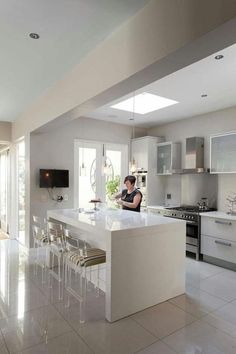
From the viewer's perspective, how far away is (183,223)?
10.0ft

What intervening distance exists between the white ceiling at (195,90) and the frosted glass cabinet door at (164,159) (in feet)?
2.06

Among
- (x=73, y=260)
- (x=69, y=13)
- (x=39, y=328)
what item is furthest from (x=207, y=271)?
(x=69, y=13)

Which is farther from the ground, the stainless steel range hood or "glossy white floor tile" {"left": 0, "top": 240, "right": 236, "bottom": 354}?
the stainless steel range hood

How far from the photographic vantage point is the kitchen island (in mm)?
2498

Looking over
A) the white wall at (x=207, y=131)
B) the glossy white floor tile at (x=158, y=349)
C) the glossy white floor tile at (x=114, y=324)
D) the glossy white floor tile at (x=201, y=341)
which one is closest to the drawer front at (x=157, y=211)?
the white wall at (x=207, y=131)

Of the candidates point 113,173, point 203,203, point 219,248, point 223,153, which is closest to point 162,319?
point 219,248

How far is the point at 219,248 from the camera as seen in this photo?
4.04 metres

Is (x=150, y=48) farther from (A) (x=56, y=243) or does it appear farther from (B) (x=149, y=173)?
(B) (x=149, y=173)

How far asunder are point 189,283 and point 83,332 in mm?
1731

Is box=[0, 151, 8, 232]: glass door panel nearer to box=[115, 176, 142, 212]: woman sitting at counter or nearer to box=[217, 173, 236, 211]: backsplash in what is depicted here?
box=[115, 176, 142, 212]: woman sitting at counter

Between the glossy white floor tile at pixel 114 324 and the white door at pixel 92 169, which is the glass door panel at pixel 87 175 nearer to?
the white door at pixel 92 169

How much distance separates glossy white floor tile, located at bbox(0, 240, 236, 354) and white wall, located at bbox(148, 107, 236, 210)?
6.14ft

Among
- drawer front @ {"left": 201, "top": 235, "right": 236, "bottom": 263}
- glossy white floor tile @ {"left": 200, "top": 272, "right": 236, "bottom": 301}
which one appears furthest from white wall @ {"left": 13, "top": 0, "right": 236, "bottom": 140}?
drawer front @ {"left": 201, "top": 235, "right": 236, "bottom": 263}

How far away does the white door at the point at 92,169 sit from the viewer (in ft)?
18.1
